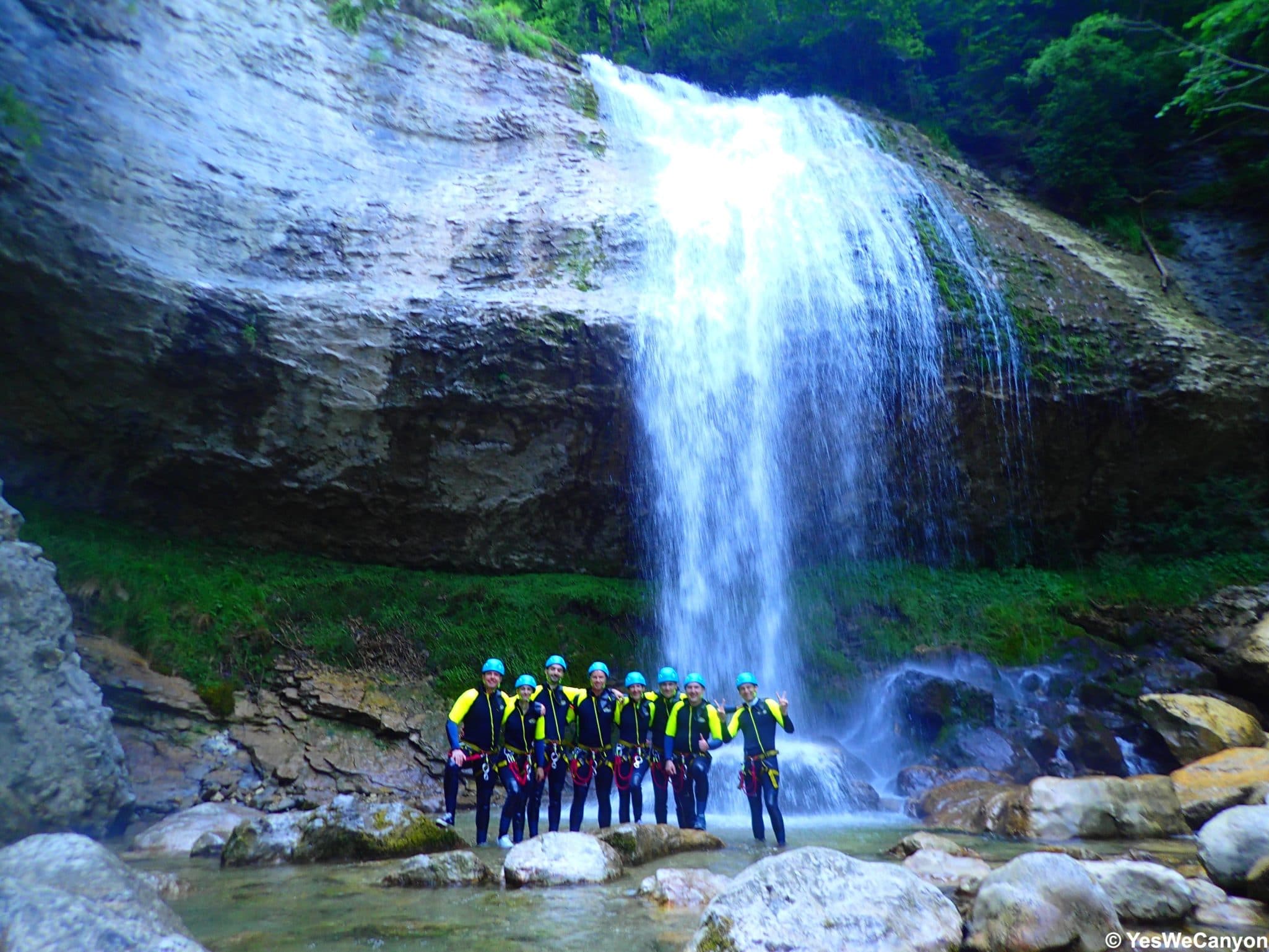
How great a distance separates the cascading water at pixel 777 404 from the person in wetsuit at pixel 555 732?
13.7ft

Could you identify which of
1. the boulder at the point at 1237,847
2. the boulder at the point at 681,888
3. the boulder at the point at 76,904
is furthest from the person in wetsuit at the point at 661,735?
the boulder at the point at 76,904

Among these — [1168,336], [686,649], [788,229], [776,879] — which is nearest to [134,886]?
[776,879]

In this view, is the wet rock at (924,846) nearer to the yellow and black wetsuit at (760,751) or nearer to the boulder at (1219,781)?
the yellow and black wetsuit at (760,751)

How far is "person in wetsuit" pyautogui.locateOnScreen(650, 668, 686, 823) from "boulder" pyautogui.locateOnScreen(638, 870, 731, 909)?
2436mm

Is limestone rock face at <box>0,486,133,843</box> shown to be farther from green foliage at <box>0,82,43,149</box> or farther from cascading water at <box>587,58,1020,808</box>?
cascading water at <box>587,58,1020,808</box>

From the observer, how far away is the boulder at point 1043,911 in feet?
11.0

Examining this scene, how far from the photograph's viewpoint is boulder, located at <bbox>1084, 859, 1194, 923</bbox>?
3781 millimetres

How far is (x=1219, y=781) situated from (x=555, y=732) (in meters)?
5.97

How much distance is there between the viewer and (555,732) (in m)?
7.29

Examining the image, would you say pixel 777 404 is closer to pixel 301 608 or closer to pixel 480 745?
pixel 480 745

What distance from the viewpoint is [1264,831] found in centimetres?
408

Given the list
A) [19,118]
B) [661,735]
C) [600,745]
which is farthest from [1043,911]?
[19,118]

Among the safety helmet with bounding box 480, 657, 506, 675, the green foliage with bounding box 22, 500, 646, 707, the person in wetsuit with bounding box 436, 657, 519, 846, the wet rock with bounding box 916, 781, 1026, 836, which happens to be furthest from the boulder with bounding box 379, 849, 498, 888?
the green foliage with bounding box 22, 500, 646, 707

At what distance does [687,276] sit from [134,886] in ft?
33.5
